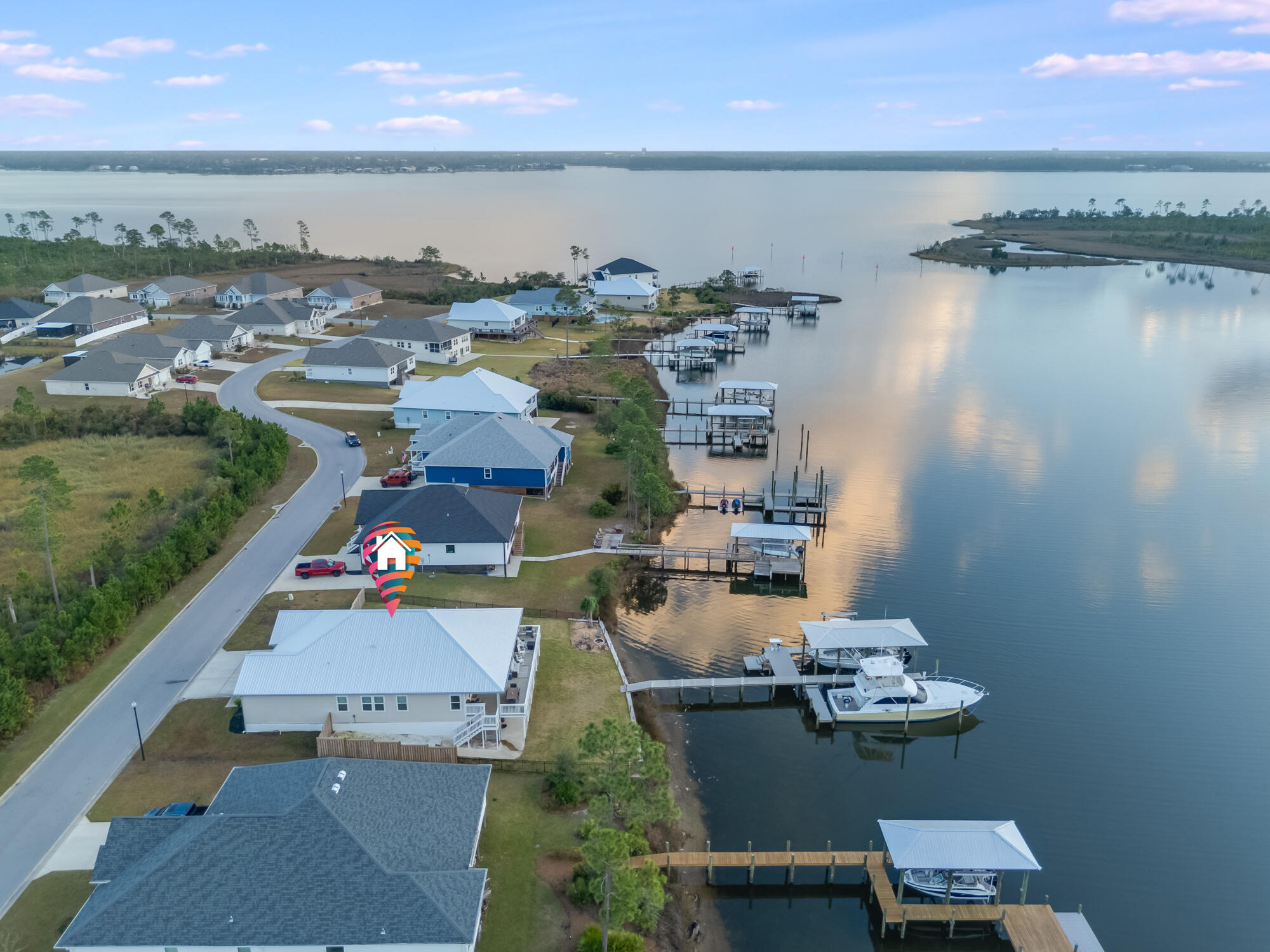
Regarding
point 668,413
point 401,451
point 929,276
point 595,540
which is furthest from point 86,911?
point 929,276

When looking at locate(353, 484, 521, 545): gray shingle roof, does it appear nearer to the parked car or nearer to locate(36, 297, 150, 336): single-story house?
the parked car

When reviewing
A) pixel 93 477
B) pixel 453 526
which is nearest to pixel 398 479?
pixel 453 526

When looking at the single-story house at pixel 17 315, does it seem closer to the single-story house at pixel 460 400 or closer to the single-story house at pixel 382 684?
the single-story house at pixel 460 400

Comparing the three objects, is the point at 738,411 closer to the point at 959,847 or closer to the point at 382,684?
the point at 382,684

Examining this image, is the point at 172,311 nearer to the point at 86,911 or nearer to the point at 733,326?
the point at 733,326

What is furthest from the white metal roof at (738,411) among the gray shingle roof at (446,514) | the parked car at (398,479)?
the gray shingle roof at (446,514)

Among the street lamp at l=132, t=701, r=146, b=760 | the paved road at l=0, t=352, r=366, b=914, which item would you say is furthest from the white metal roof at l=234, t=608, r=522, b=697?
the paved road at l=0, t=352, r=366, b=914
